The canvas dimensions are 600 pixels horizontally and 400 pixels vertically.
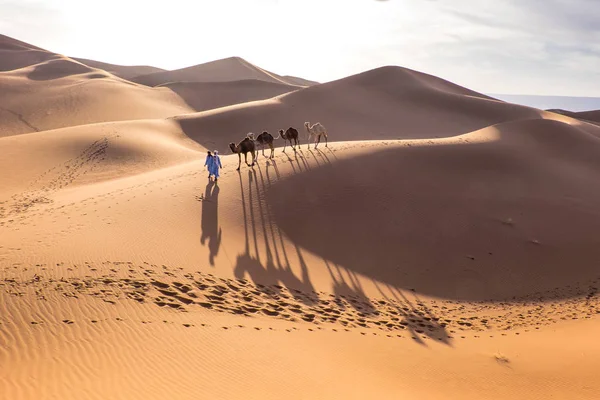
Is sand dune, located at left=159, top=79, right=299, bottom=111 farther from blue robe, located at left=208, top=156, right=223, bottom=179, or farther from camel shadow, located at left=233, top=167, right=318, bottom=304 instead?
camel shadow, located at left=233, top=167, right=318, bottom=304

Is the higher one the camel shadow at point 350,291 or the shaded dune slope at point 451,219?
the shaded dune slope at point 451,219

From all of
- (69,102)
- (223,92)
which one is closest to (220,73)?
(223,92)

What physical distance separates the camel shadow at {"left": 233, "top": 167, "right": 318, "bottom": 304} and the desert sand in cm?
7

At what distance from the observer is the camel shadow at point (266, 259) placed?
357 inches

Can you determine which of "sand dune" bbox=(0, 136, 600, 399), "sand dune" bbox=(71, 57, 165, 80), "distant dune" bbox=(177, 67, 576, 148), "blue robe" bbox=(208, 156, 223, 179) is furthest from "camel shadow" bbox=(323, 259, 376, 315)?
"sand dune" bbox=(71, 57, 165, 80)

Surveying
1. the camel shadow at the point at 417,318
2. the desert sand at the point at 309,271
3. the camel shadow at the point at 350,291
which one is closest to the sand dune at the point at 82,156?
the desert sand at the point at 309,271

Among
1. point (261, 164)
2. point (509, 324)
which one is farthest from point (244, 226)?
point (509, 324)

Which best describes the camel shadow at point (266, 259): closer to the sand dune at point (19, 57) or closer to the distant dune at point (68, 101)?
the distant dune at point (68, 101)

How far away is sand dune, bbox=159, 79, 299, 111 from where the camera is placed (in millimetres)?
58375

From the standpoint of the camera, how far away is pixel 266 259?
33.7ft

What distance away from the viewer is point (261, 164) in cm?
1669

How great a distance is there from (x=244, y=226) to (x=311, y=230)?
2051 millimetres

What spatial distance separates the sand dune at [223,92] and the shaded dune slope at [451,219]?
44.9 metres

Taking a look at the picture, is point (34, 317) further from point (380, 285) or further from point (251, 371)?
point (380, 285)
